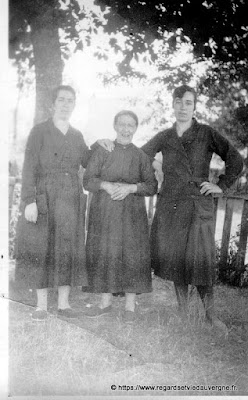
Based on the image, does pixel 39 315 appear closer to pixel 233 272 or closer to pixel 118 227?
pixel 118 227

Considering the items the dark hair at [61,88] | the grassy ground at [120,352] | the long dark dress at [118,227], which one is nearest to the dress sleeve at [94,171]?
the long dark dress at [118,227]

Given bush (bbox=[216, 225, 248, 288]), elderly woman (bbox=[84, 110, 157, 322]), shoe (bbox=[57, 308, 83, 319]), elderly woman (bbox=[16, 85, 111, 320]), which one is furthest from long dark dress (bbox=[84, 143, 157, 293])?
bush (bbox=[216, 225, 248, 288])

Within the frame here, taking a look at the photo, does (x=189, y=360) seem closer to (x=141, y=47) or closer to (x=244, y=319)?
(x=244, y=319)

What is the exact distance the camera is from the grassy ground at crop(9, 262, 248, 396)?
2.76m

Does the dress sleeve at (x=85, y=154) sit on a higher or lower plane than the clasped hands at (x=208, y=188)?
higher

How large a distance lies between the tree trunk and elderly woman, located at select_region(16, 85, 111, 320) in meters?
0.18

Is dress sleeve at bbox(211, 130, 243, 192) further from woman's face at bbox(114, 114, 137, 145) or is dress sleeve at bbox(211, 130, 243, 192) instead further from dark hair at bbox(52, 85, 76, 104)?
dark hair at bbox(52, 85, 76, 104)

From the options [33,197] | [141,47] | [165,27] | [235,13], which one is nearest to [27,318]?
[33,197]

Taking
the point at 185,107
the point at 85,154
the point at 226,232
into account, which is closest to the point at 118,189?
the point at 85,154

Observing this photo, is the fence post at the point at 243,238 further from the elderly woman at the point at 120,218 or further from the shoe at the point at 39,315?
the shoe at the point at 39,315

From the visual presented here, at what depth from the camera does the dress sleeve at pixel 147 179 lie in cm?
331

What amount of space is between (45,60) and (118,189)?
4.16 ft

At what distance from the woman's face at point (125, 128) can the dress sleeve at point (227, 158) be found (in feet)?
2.32

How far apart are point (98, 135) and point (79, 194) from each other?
543 mm
